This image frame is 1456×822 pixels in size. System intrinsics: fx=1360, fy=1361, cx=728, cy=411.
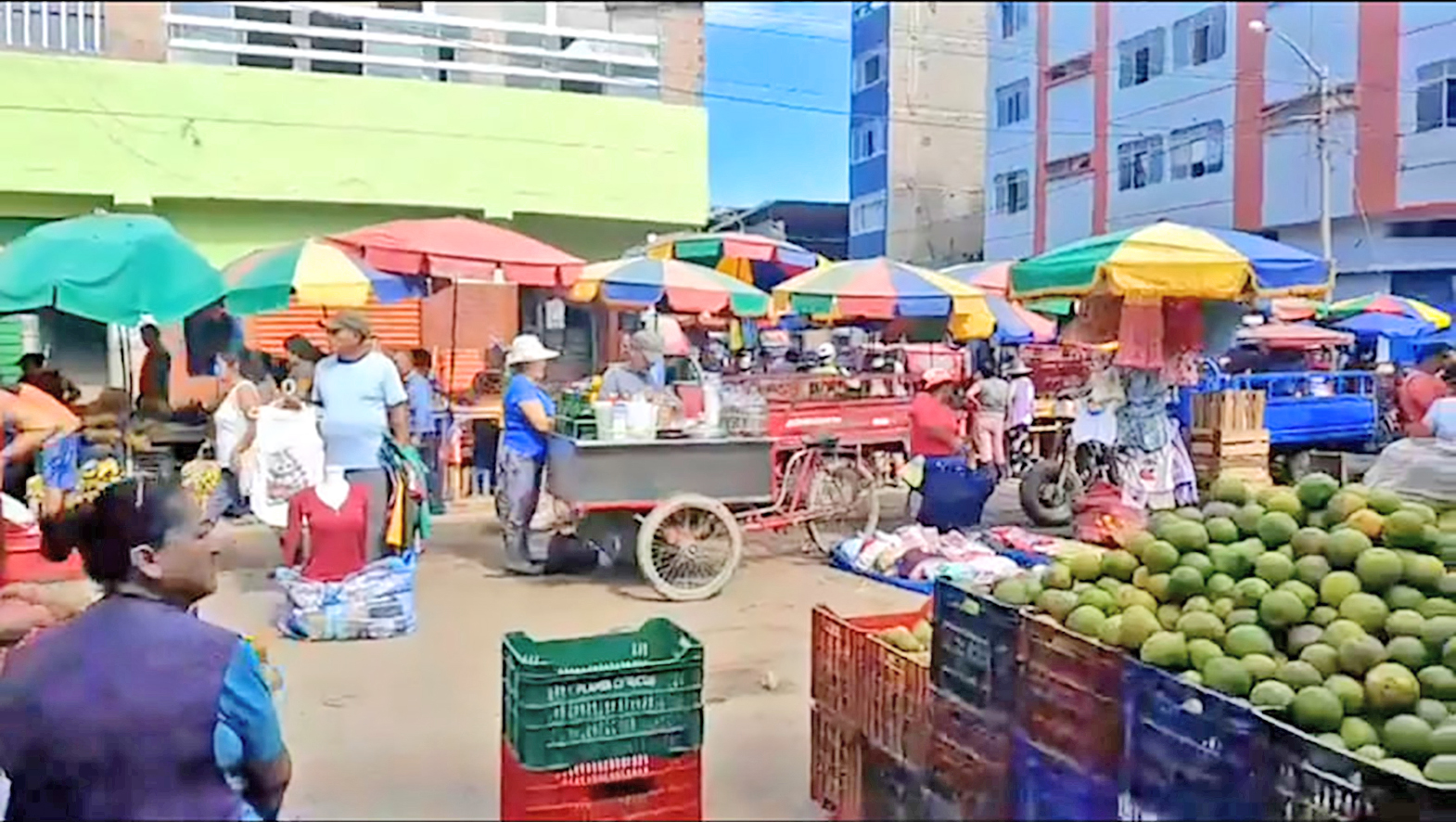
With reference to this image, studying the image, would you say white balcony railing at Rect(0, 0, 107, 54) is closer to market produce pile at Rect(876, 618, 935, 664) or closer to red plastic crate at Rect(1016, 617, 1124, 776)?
market produce pile at Rect(876, 618, 935, 664)

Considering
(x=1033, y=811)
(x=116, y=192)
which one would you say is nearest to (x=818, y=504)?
(x=116, y=192)

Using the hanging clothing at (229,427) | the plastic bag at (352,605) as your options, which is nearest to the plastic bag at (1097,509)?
the plastic bag at (352,605)

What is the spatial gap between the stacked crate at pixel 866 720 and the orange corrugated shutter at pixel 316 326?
6.67 metres

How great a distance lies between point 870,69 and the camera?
460 centimetres

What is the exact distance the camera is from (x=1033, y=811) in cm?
269

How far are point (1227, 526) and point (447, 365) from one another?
8.42 m

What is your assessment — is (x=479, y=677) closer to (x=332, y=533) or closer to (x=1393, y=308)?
(x=332, y=533)

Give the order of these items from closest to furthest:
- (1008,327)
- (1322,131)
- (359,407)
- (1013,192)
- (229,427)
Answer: (1322,131) < (1013,192) < (359,407) < (229,427) < (1008,327)

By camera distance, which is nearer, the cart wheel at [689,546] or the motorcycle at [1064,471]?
the cart wheel at [689,546]

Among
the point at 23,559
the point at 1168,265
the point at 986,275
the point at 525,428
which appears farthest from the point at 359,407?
the point at 1168,265

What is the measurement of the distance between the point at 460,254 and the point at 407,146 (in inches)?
113

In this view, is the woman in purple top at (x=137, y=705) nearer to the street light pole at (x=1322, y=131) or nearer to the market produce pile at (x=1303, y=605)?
the market produce pile at (x=1303, y=605)

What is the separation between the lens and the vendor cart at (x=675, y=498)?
6477 mm

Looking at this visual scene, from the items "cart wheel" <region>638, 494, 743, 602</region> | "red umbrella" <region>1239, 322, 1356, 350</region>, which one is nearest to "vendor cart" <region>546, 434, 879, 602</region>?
"cart wheel" <region>638, 494, 743, 602</region>
